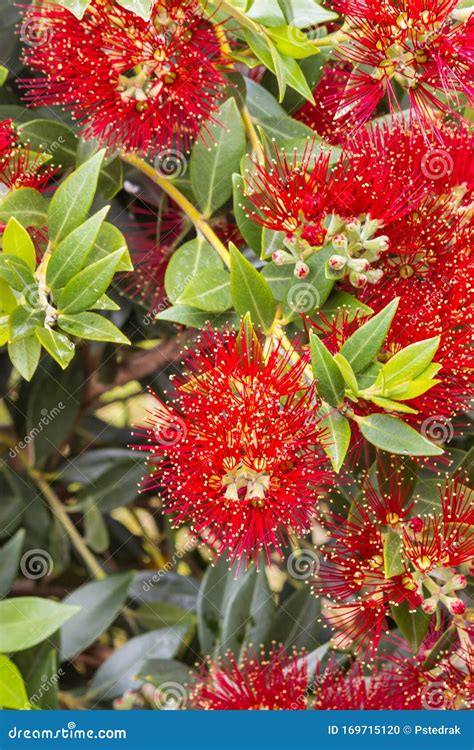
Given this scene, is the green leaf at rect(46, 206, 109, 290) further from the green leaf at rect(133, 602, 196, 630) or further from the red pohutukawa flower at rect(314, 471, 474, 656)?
the green leaf at rect(133, 602, 196, 630)

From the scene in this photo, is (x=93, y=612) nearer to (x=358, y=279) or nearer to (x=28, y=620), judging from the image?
(x=28, y=620)

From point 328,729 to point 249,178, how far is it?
24.4 inches

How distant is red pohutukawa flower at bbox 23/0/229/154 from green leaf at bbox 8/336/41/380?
249 mm

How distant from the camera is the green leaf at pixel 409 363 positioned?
0.86 meters

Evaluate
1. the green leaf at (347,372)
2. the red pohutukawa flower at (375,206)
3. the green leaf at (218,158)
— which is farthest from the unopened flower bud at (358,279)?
the green leaf at (218,158)

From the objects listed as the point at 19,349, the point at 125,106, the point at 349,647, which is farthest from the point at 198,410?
the point at 349,647

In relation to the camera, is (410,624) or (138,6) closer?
(138,6)

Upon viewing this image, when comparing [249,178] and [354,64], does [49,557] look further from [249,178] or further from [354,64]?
[354,64]

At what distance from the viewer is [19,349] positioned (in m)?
0.97

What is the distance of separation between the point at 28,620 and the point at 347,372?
0.50m

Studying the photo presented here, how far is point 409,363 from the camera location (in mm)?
864

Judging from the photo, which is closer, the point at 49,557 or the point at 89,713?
the point at 89,713

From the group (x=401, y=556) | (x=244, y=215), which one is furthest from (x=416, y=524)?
(x=244, y=215)

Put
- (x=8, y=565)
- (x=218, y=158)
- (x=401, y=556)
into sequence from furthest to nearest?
(x=8, y=565) → (x=218, y=158) → (x=401, y=556)
